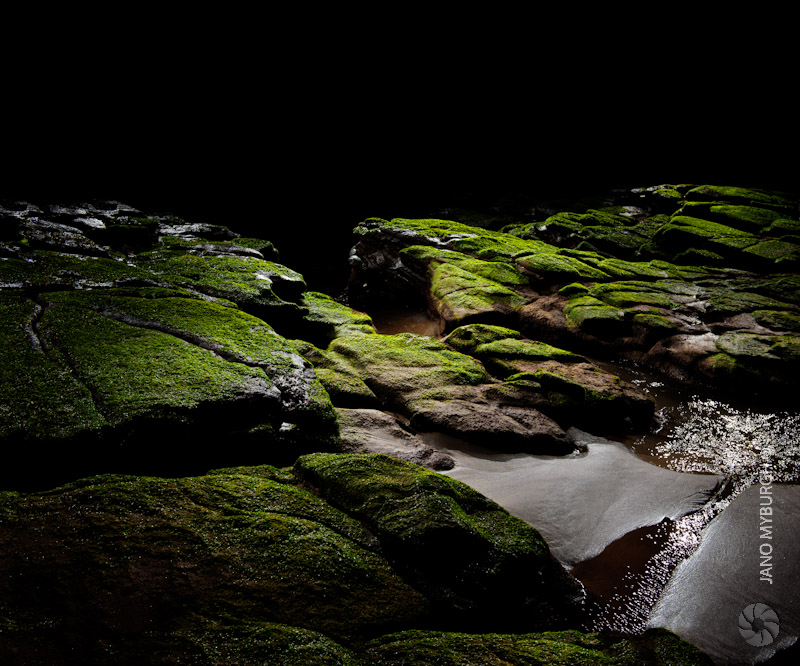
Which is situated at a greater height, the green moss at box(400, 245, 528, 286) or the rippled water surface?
the green moss at box(400, 245, 528, 286)

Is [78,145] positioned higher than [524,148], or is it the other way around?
[524,148]

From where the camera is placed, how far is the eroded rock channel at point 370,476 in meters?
2.71

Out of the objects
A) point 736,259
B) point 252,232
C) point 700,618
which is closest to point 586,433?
point 700,618

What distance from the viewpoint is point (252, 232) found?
87.1 ft

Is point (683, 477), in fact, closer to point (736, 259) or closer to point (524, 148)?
point (736, 259)

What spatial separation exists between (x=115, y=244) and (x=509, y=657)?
40.5 feet

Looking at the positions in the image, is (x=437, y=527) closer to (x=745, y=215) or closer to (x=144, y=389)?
(x=144, y=389)

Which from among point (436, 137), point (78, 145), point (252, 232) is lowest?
point (252, 232)

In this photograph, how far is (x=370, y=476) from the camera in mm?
3902

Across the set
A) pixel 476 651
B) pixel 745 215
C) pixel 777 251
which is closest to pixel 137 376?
pixel 476 651

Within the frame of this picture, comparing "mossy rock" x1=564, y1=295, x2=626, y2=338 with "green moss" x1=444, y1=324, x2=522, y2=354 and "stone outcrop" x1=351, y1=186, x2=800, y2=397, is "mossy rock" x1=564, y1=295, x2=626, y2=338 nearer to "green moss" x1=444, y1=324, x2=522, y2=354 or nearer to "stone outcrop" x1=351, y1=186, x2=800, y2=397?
"stone outcrop" x1=351, y1=186, x2=800, y2=397

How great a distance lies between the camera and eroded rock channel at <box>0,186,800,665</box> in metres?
2.71

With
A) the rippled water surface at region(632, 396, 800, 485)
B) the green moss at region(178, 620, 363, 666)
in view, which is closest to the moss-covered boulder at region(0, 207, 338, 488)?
the green moss at region(178, 620, 363, 666)

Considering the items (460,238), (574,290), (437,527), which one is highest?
(460,238)
